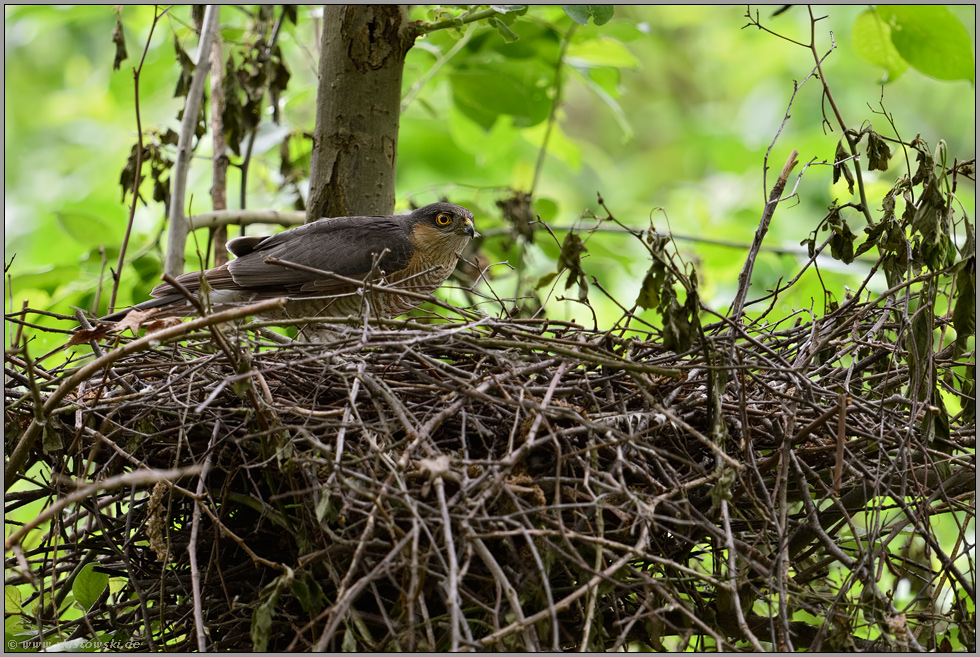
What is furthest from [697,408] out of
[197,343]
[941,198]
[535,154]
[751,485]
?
[535,154]

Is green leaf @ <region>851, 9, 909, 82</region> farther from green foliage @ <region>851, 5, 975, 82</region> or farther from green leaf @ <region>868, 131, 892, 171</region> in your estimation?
green leaf @ <region>868, 131, 892, 171</region>

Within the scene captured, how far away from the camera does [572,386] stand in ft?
7.14

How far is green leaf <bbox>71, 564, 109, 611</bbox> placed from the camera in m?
2.35

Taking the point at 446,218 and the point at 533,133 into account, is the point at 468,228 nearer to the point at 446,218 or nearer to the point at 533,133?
the point at 446,218

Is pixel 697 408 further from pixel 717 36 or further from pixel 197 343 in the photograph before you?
pixel 717 36

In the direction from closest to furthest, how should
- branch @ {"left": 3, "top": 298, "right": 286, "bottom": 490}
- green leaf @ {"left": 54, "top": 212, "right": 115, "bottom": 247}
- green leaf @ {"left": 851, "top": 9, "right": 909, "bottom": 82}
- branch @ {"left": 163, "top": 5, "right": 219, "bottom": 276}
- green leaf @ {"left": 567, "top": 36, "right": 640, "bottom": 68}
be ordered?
1. branch @ {"left": 3, "top": 298, "right": 286, "bottom": 490}
2. green leaf @ {"left": 851, "top": 9, "right": 909, "bottom": 82}
3. branch @ {"left": 163, "top": 5, "right": 219, "bottom": 276}
4. green leaf @ {"left": 54, "top": 212, "right": 115, "bottom": 247}
5. green leaf @ {"left": 567, "top": 36, "right": 640, "bottom": 68}

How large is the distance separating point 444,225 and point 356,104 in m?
0.84

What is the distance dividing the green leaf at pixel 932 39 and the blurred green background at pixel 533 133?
22cm

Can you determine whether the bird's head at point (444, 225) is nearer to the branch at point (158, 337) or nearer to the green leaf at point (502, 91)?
the green leaf at point (502, 91)

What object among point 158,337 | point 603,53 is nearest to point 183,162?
point 158,337

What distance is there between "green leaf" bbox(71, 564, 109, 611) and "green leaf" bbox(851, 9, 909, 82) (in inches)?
Result: 137

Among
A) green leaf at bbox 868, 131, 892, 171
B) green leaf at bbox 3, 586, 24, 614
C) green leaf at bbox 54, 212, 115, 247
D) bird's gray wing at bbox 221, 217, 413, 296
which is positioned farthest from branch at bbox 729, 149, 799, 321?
green leaf at bbox 54, 212, 115, 247

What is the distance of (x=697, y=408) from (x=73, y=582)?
1.92 metres

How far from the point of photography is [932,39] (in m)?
3.13
